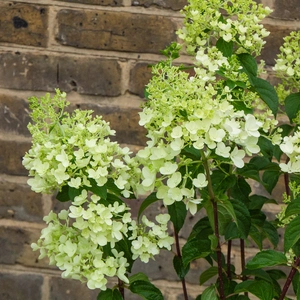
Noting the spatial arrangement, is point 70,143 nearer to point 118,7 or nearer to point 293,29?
point 118,7

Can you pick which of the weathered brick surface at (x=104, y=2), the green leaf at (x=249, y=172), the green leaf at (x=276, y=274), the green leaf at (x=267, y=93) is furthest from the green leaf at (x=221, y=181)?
the weathered brick surface at (x=104, y=2)

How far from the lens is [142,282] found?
2.84 feet

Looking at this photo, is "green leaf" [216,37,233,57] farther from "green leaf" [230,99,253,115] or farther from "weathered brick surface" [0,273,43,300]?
"weathered brick surface" [0,273,43,300]

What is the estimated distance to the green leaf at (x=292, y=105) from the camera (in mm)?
990

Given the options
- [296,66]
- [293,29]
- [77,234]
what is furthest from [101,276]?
[293,29]

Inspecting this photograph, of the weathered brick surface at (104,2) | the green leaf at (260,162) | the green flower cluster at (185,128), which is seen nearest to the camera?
the green flower cluster at (185,128)

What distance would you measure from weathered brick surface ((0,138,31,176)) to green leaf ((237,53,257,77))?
68 cm

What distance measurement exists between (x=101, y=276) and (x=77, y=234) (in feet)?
0.22

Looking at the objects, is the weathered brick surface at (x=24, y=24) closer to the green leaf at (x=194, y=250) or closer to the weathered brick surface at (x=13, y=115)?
the weathered brick surface at (x=13, y=115)

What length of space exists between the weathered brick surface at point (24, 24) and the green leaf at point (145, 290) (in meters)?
0.73

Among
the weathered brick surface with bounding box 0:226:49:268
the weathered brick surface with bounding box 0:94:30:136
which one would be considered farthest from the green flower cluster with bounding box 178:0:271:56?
the weathered brick surface with bounding box 0:226:49:268

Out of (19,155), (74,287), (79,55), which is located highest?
(79,55)

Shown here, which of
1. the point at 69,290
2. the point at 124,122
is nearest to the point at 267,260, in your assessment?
the point at 124,122

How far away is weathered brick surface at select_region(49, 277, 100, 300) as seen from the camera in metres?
1.47
